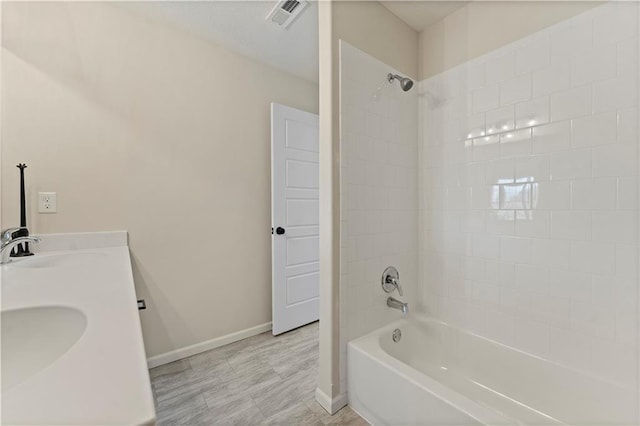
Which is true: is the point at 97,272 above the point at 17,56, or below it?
below

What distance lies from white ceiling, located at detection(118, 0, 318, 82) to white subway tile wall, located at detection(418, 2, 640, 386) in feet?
3.46

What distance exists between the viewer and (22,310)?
2.15 feet

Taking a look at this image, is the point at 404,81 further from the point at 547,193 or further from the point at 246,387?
the point at 246,387

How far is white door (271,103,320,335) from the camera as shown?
242 centimetres

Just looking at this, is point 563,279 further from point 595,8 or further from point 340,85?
point 340,85

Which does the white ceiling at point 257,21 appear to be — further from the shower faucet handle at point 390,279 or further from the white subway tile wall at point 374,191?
the shower faucet handle at point 390,279

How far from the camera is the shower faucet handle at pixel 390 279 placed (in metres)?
1.76

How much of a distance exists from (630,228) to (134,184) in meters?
2.75

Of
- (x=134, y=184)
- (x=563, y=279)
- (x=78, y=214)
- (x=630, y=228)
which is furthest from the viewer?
(x=134, y=184)

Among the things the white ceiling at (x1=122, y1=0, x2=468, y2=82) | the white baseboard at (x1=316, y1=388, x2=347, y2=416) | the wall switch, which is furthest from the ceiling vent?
the white baseboard at (x1=316, y1=388, x2=347, y2=416)

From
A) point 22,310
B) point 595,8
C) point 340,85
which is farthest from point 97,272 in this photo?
point 595,8

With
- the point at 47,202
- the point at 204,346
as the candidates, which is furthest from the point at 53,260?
the point at 204,346

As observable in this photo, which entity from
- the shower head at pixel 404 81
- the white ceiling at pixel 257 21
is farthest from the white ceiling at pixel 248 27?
the shower head at pixel 404 81

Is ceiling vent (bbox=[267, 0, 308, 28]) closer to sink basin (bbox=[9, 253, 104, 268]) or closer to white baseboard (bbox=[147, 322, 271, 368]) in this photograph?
sink basin (bbox=[9, 253, 104, 268])
